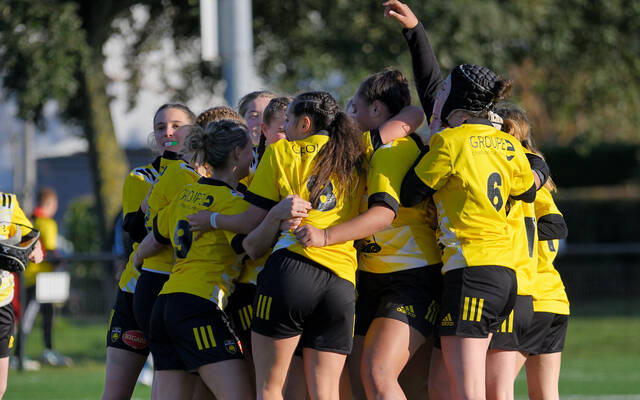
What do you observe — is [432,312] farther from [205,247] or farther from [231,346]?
[205,247]

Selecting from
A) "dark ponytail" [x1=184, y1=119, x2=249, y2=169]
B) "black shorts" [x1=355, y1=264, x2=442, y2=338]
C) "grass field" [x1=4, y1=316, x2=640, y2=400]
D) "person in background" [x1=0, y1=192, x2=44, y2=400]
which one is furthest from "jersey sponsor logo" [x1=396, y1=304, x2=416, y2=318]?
"grass field" [x1=4, y1=316, x2=640, y2=400]

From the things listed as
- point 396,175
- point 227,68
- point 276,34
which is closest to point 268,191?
point 396,175

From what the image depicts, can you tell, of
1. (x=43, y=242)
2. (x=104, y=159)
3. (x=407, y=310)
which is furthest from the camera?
(x=104, y=159)

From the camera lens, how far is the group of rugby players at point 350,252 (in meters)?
4.34

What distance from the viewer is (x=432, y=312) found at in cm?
460

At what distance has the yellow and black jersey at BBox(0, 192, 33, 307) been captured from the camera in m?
5.55

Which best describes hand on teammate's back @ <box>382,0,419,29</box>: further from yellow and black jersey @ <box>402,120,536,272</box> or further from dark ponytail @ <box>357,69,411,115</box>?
yellow and black jersey @ <box>402,120,536,272</box>

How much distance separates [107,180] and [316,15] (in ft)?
15.1

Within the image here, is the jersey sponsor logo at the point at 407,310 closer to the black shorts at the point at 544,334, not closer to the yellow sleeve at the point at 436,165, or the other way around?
the yellow sleeve at the point at 436,165

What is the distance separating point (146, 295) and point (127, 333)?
44cm

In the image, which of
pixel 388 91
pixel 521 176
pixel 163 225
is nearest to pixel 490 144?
pixel 521 176

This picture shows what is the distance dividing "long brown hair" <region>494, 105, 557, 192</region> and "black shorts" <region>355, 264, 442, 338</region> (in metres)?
0.96

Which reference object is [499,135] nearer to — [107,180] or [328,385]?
[328,385]

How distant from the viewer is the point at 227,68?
9.98 m
